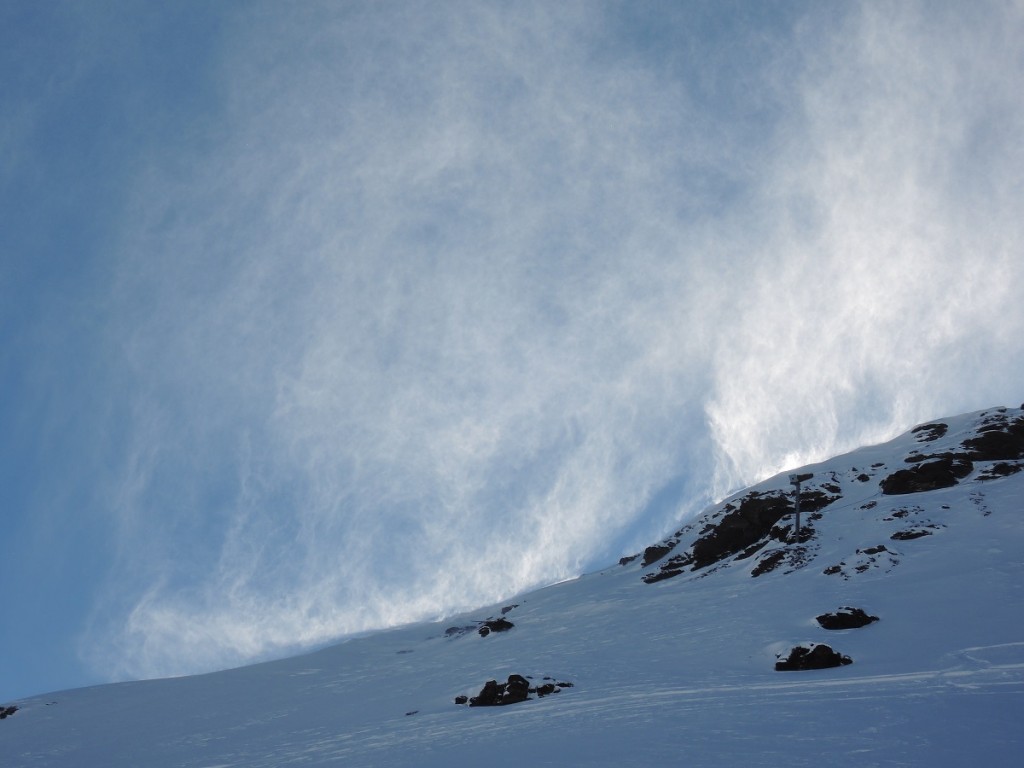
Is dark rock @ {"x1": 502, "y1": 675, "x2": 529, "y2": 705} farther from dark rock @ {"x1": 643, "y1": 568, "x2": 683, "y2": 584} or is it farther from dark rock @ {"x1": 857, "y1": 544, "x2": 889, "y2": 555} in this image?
dark rock @ {"x1": 643, "y1": 568, "x2": 683, "y2": 584}

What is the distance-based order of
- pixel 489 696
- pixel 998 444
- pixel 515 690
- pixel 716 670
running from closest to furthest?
pixel 716 670
pixel 515 690
pixel 489 696
pixel 998 444

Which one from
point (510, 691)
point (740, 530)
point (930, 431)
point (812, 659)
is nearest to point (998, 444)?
point (930, 431)

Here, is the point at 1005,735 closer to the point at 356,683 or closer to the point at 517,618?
the point at 356,683

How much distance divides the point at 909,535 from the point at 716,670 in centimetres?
2025

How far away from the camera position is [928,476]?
44.3 m

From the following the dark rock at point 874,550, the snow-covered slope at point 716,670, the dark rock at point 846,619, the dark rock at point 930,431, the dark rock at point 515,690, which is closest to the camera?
the snow-covered slope at point 716,670

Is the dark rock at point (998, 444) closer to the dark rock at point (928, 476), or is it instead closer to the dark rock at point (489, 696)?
the dark rock at point (928, 476)

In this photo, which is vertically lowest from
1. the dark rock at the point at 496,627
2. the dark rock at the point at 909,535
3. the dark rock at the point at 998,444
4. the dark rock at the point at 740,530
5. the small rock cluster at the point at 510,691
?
the small rock cluster at the point at 510,691

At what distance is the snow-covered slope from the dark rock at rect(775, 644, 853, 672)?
62 centimetres

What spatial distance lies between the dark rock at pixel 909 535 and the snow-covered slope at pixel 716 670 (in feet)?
0.37

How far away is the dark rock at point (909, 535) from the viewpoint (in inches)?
1319

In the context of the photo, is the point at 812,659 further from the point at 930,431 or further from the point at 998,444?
the point at 930,431

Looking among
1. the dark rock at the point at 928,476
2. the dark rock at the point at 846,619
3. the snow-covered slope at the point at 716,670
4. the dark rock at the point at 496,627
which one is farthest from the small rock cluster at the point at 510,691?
the dark rock at the point at 928,476

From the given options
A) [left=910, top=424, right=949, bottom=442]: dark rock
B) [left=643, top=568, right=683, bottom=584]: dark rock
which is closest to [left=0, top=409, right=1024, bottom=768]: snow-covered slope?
[left=643, top=568, right=683, bottom=584]: dark rock
